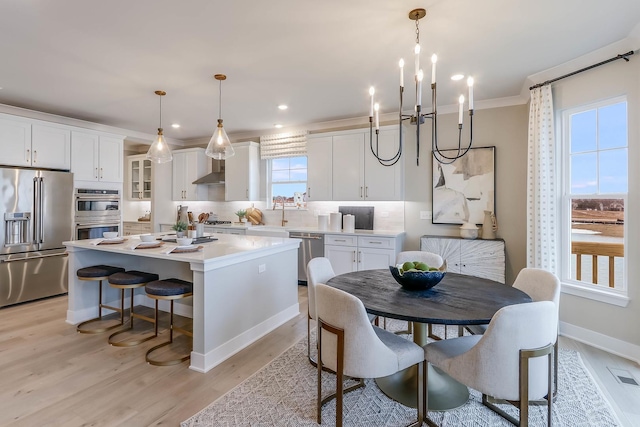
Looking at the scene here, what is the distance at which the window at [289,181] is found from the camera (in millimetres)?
5730

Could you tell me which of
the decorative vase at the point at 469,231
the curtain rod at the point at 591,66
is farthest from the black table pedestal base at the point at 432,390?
the curtain rod at the point at 591,66

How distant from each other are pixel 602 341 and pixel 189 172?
650 centimetres

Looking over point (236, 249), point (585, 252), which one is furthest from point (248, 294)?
point (585, 252)

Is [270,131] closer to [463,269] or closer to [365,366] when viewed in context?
[463,269]

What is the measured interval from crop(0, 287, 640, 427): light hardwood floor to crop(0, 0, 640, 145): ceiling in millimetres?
2593

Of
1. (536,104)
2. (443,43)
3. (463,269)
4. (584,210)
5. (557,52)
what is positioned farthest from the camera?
(463,269)

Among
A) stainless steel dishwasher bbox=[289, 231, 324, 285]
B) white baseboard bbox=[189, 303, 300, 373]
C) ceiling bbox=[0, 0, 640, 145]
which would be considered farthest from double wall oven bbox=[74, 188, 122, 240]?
white baseboard bbox=[189, 303, 300, 373]

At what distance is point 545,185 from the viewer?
3.37m

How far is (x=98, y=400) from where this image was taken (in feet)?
7.02

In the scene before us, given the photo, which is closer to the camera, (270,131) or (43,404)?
(43,404)

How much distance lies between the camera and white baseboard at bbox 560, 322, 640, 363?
8.97 feet

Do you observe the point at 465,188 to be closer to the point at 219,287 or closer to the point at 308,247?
the point at 308,247

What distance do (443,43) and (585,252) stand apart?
252 centimetres

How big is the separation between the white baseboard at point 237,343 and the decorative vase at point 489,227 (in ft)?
8.44
